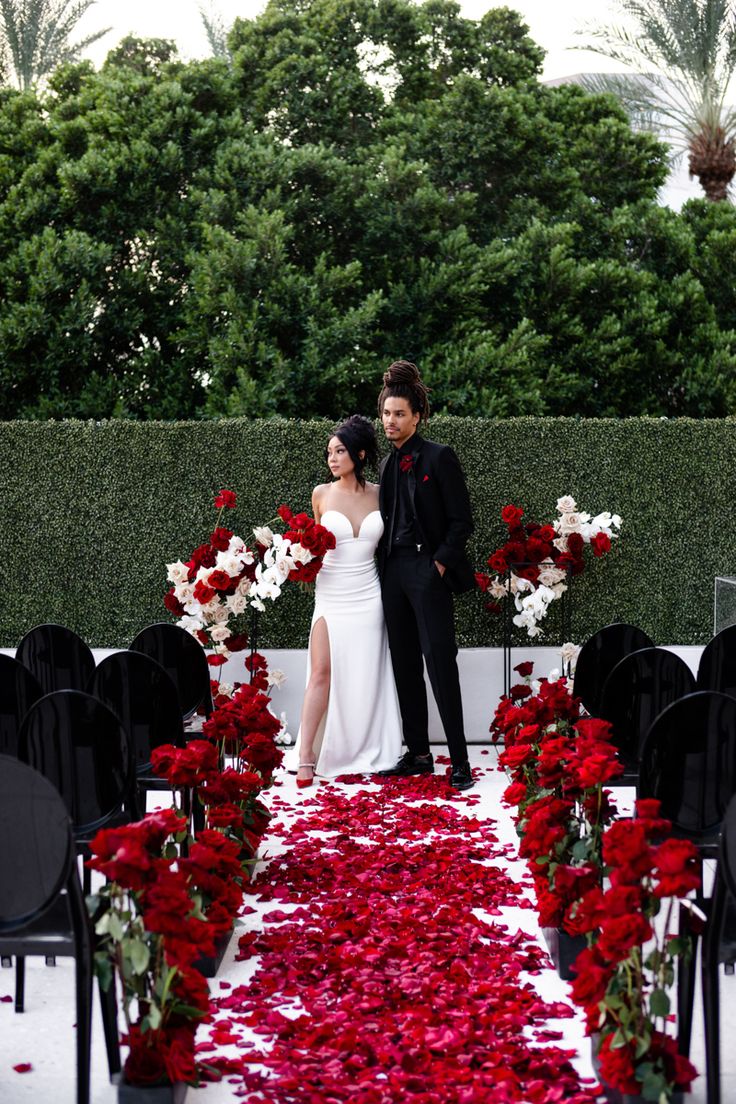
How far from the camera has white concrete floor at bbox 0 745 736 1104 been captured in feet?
10.1

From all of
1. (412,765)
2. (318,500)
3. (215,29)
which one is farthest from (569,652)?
(215,29)

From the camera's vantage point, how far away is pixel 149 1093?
289cm

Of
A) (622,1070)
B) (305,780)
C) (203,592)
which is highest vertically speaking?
(203,592)

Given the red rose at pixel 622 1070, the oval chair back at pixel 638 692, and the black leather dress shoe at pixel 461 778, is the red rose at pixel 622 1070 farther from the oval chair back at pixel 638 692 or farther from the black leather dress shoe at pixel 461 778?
the black leather dress shoe at pixel 461 778

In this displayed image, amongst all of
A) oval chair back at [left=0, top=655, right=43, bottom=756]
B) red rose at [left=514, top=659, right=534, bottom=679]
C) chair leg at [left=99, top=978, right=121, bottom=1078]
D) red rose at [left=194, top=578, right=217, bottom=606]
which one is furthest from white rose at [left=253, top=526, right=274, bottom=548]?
chair leg at [left=99, top=978, right=121, bottom=1078]

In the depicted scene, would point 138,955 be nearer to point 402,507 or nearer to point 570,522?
point 402,507

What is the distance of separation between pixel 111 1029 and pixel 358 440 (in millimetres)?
4349

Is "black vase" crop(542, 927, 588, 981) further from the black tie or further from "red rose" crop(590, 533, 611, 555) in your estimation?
"red rose" crop(590, 533, 611, 555)

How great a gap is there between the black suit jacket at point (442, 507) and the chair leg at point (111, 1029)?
3750 millimetres

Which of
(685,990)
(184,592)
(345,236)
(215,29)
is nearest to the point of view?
(685,990)

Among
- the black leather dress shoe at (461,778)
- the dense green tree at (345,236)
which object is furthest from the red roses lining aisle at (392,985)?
the dense green tree at (345,236)

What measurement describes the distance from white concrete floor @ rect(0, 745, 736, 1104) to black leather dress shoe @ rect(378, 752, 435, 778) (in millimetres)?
→ 2463

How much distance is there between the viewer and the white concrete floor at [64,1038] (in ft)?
10.1

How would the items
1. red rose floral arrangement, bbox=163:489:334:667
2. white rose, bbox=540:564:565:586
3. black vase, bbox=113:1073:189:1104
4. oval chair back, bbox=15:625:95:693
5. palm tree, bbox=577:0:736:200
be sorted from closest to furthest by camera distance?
black vase, bbox=113:1073:189:1104
oval chair back, bbox=15:625:95:693
red rose floral arrangement, bbox=163:489:334:667
white rose, bbox=540:564:565:586
palm tree, bbox=577:0:736:200
